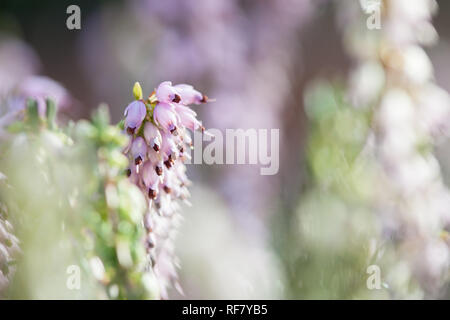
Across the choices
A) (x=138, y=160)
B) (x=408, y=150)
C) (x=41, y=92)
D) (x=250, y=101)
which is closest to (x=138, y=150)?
(x=138, y=160)

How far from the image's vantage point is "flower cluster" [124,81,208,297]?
30.3 inches

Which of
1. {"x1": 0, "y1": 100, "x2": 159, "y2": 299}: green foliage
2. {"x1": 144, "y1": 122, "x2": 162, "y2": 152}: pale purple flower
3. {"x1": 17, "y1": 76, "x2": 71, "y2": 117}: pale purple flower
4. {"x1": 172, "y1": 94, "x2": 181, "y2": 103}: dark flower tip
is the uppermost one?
A: {"x1": 17, "y1": 76, "x2": 71, "y2": 117}: pale purple flower

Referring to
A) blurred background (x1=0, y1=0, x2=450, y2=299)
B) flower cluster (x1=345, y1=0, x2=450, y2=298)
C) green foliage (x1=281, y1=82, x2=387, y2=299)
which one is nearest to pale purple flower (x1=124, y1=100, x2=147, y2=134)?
blurred background (x1=0, y1=0, x2=450, y2=299)

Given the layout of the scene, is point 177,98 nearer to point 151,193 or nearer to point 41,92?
point 151,193

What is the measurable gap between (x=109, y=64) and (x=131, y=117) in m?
1.03

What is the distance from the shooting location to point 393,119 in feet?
3.99

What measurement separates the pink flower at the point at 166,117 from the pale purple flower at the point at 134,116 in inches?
0.7

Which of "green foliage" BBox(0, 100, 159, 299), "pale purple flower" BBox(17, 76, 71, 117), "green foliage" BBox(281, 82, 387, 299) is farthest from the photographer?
"green foliage" BBox(281, 82, 387, 299)

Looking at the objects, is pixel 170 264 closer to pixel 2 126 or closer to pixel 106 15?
pixel 2 126

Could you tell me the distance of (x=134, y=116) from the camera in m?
0.78

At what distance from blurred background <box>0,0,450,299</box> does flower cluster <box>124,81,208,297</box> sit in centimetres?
35

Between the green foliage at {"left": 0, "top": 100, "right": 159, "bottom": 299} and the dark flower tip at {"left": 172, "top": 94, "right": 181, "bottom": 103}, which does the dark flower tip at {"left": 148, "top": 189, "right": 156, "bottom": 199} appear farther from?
the dark flower tip at {"left": 172, "top": 94, "right": 181, "bottom": 103}

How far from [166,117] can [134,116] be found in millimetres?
41

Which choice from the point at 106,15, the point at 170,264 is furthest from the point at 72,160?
the point at 106,15
